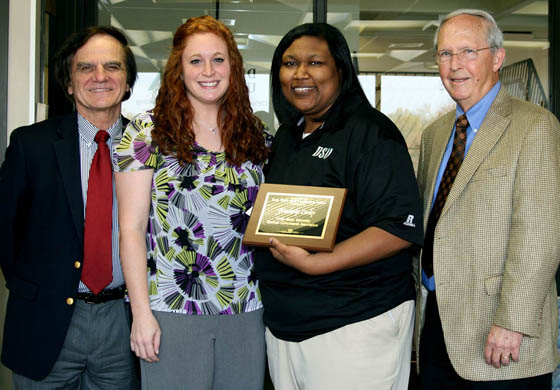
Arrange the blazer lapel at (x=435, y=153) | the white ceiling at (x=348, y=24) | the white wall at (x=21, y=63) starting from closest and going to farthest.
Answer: the blazer lapel at (x=435, y=153) → the white wall at (x=21, y=63) → the white ceiling at (x=348, y=24)

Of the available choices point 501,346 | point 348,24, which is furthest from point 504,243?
point 348,24

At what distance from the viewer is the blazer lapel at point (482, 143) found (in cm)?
213

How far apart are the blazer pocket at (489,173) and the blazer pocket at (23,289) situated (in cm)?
175

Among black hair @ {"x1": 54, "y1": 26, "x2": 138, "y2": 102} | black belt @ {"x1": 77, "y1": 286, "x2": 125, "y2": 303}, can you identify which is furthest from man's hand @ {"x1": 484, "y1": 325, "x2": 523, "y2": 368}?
black hair @ {"x1": 54, "y1": 26, "x2": 138, "y2": 102}

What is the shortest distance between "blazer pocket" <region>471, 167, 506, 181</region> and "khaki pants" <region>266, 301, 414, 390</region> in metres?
0.54

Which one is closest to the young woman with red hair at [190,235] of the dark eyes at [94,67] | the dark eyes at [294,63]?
the dark eyes at [294,63]

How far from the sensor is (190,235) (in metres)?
2.11

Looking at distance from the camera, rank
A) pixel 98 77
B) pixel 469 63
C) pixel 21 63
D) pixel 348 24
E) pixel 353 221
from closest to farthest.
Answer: pixel 353 221 → pixel 469 63 → pixel 98 77 → pixel 21 63 → pixel 348 24

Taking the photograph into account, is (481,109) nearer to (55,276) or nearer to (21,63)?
(55,276)

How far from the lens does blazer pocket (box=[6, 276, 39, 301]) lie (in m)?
2.29

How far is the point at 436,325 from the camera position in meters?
2.31

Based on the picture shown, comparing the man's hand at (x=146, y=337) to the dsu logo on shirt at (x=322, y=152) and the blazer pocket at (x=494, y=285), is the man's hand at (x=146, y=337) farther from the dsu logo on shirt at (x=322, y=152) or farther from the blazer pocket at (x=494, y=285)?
the blazer pocket at (x=494, y=285)

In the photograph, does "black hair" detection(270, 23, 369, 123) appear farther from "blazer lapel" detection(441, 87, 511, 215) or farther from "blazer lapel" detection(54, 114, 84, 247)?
"blazer lapel" detection(54, 114, 84, 247)

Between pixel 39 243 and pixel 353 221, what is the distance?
48.6 inches
